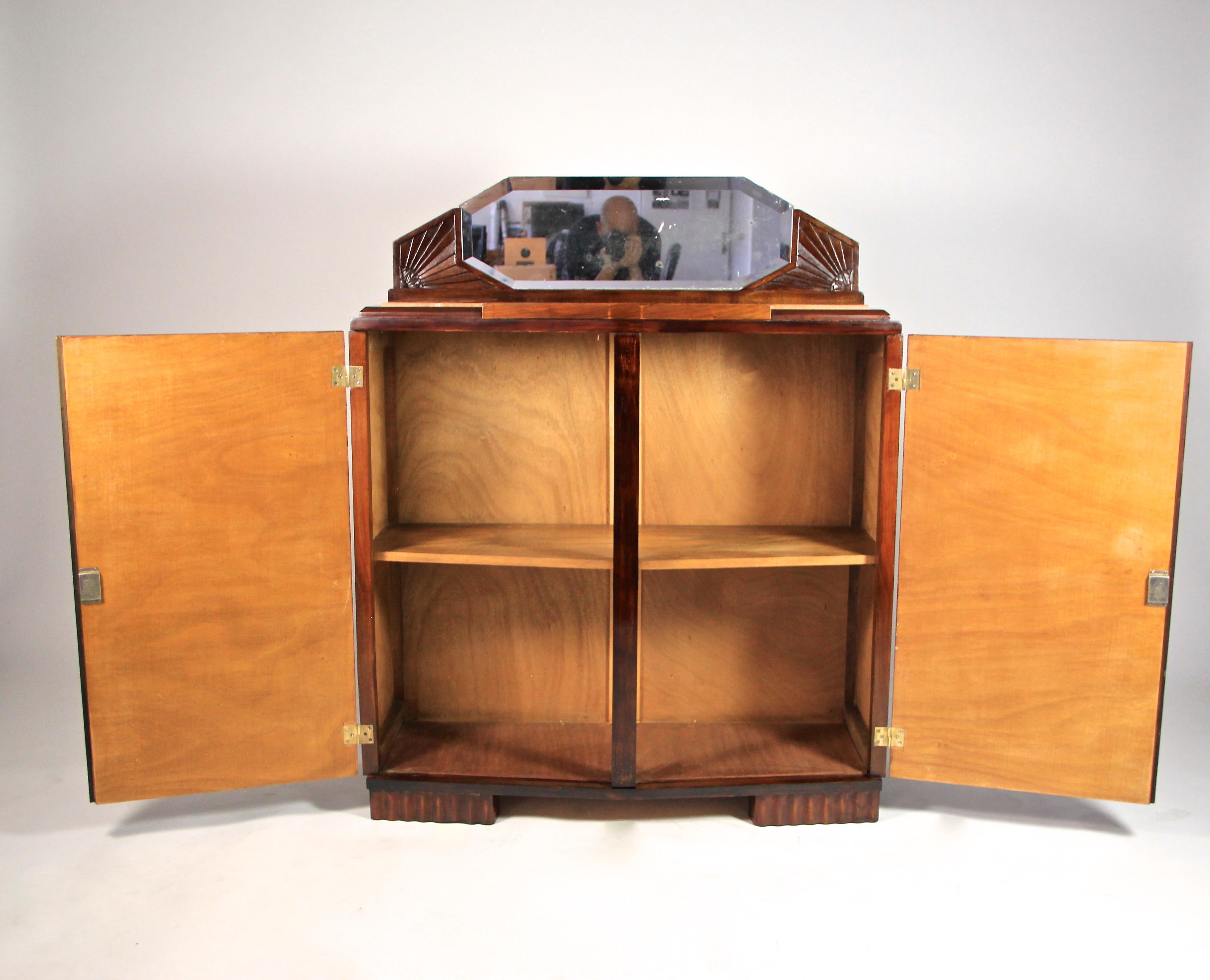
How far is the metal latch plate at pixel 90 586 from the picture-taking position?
2314 millimetres

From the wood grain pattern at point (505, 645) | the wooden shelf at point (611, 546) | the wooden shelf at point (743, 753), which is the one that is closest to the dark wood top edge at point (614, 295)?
the wooden shelf at point (611, 546)

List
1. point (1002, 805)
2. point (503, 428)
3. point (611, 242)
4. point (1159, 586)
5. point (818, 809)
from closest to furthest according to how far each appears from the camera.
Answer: point (1159, 586) < point (611, 242) < point (818, 809) < point (1002, 805) < point (503, 428)

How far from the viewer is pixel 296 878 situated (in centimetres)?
228

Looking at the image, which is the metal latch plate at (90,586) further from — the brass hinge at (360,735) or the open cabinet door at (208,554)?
the brass hinge at (360,735)

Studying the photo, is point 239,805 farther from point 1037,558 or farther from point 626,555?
point 1037,558

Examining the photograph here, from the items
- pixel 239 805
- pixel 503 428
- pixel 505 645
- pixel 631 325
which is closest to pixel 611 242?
pixel 631 325

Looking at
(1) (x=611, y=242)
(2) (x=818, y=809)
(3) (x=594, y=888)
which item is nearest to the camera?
(3) (x=594, y=888)

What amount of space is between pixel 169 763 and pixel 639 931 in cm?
120

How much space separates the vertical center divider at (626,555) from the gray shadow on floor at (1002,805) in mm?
718

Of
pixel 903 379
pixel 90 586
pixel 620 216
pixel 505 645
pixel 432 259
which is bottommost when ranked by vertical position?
pixel 505 645

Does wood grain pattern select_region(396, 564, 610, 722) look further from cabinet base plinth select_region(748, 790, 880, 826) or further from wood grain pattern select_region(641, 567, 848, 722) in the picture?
cabinet base plinth select_region(748, 790, 880, 826)

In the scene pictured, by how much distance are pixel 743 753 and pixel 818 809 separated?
245 millimetres

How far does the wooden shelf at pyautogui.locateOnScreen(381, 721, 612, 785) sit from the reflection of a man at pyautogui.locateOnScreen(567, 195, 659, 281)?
1.23 meters

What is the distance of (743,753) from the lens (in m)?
2.68
